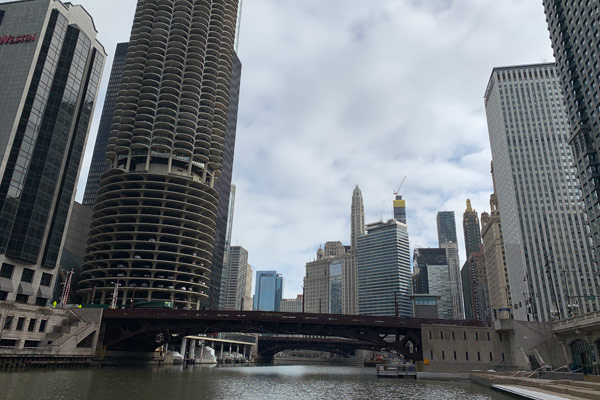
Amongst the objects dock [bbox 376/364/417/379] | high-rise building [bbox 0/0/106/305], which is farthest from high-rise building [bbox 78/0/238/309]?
dock [bbox 376/364/417/379]

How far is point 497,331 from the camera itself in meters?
80.9

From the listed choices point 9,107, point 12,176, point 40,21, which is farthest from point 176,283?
point 40,21

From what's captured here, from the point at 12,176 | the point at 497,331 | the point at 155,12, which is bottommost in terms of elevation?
the point at 497,331

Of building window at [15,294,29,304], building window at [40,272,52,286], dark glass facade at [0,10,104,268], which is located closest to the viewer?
building window at [15,294,29,304]

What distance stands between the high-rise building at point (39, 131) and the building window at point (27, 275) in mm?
229

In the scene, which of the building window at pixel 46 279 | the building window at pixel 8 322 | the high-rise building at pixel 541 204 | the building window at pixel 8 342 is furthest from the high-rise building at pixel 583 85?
the building window at pixel 46 279

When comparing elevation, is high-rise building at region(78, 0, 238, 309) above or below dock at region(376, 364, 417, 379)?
above

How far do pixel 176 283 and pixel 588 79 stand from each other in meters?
121

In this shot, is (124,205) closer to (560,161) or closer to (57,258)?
(57,258)

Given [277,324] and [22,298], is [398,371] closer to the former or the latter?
[277,324]

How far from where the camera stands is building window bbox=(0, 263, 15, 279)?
98.9 meters

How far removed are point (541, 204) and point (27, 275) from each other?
184 metres

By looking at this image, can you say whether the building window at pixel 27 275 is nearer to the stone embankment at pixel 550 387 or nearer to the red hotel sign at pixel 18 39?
the red hotel sign at pixel 18 39

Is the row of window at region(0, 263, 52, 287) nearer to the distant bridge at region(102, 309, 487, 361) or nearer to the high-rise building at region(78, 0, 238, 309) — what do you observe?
the high-rise building at region(78, 0, 238, 309)
